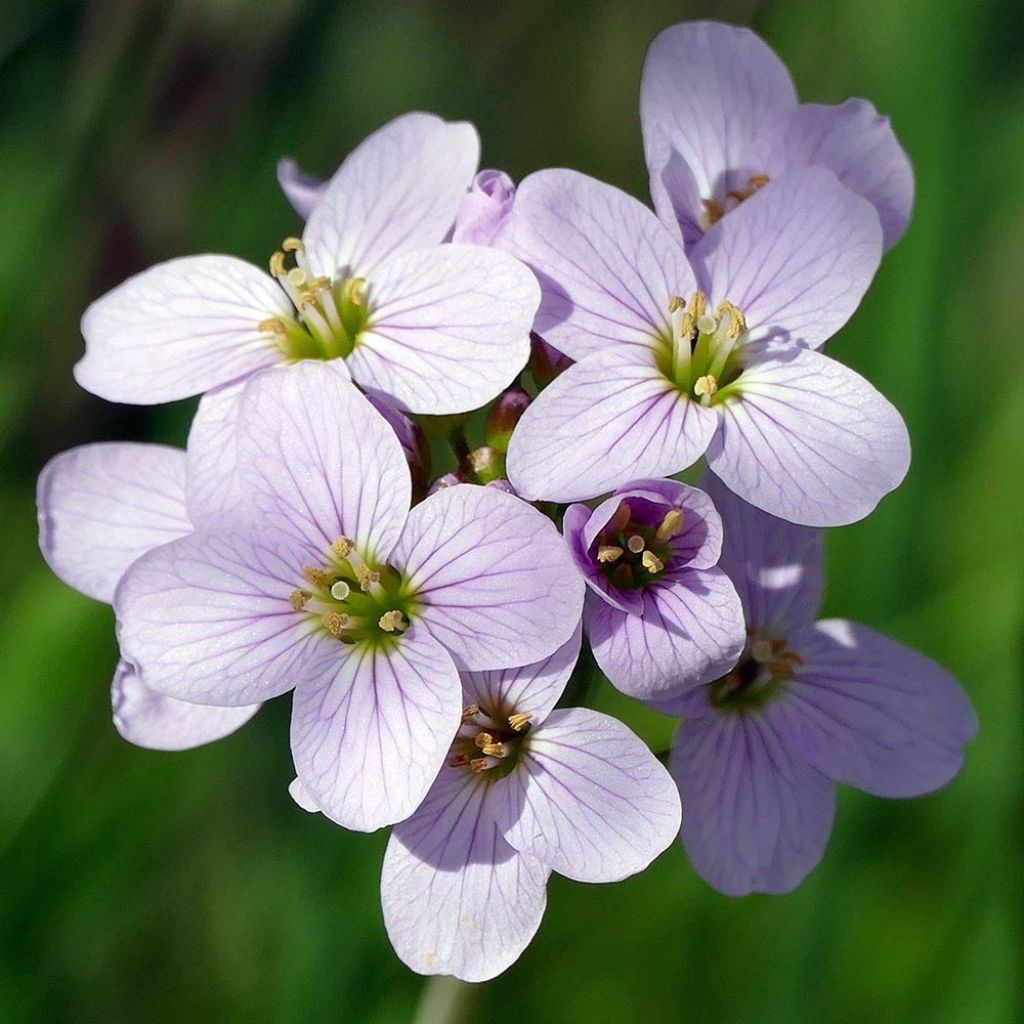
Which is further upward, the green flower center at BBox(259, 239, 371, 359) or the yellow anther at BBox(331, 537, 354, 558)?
the green flower center at BBox(259, 239, 371, 359)

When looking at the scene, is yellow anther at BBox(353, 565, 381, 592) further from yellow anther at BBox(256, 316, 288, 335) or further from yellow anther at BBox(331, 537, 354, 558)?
yellow anther at BBox(256, 316, 288, 335)

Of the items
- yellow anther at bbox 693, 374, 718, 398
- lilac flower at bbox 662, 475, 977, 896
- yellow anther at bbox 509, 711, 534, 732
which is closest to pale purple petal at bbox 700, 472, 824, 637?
lilac flower at bbox 662, 475, 977, 896

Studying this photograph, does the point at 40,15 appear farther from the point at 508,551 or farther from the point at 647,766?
the point at 647,766

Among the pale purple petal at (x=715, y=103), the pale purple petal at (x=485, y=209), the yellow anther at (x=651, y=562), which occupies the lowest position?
the yellow anther at (x=651, y=562)

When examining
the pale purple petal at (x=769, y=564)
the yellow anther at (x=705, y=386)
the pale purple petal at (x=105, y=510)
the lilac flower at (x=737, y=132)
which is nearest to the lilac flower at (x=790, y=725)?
the pale purple petal at (x=769, y=564)

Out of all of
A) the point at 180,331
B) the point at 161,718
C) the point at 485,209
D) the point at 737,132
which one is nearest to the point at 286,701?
the point at 161,718

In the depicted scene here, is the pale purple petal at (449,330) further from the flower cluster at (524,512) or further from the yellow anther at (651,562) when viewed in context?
the yellow anther at (651,562)
